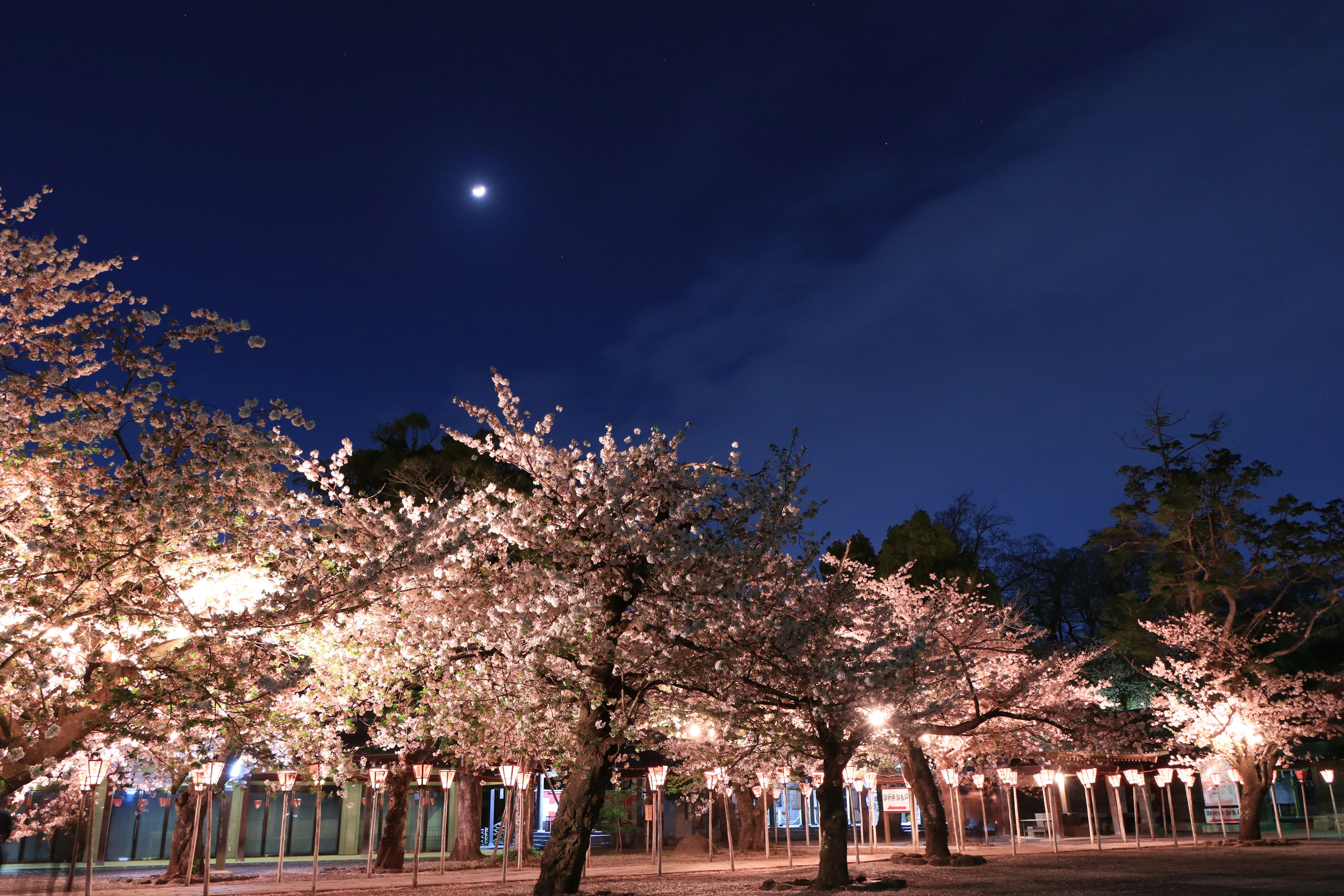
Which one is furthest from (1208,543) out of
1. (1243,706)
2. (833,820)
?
(833,820)

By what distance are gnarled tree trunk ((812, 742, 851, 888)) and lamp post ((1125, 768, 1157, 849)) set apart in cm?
1603

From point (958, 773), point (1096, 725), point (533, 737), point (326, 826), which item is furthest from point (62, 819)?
point (1096, 725)

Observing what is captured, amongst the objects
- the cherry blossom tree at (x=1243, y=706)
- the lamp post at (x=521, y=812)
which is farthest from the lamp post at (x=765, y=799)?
the cherry blossom tree at (x=1243, y=706)

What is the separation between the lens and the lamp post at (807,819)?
36.0 meters

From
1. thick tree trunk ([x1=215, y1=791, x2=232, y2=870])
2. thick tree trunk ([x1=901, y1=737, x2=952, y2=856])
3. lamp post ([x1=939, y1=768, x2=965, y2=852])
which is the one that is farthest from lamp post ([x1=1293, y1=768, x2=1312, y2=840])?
thick tree trunk ([x1=215, y1=791, x2=232, y2=870])

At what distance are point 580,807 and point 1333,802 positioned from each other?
33.8m

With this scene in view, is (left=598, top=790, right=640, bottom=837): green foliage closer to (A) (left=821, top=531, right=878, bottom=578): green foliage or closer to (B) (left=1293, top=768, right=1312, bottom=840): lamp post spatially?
(A) (left=821, top=531, right=878, bottom=578): green foliage

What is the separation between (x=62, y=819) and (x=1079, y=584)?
48586 millimetres

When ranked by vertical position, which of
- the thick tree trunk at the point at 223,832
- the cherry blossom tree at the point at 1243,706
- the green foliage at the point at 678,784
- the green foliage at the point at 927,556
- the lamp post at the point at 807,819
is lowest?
the lamp post at the point at 807,819

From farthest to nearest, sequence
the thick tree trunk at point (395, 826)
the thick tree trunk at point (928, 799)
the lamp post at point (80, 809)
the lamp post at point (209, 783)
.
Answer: the thick tree trunk at point (395, 826) → the thick tree trunk at point (928, 799) → the lamp post at point (80, 809) → the lamp post at point (209, 783)

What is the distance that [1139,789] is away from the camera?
36250 mm

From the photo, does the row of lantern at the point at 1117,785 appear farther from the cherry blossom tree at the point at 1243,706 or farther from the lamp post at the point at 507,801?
the lamp post at the point at 507,801

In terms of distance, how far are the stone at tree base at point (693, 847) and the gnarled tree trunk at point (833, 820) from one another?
12.5 metres

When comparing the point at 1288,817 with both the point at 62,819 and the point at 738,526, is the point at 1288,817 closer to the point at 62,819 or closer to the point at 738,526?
the point at 738,526
